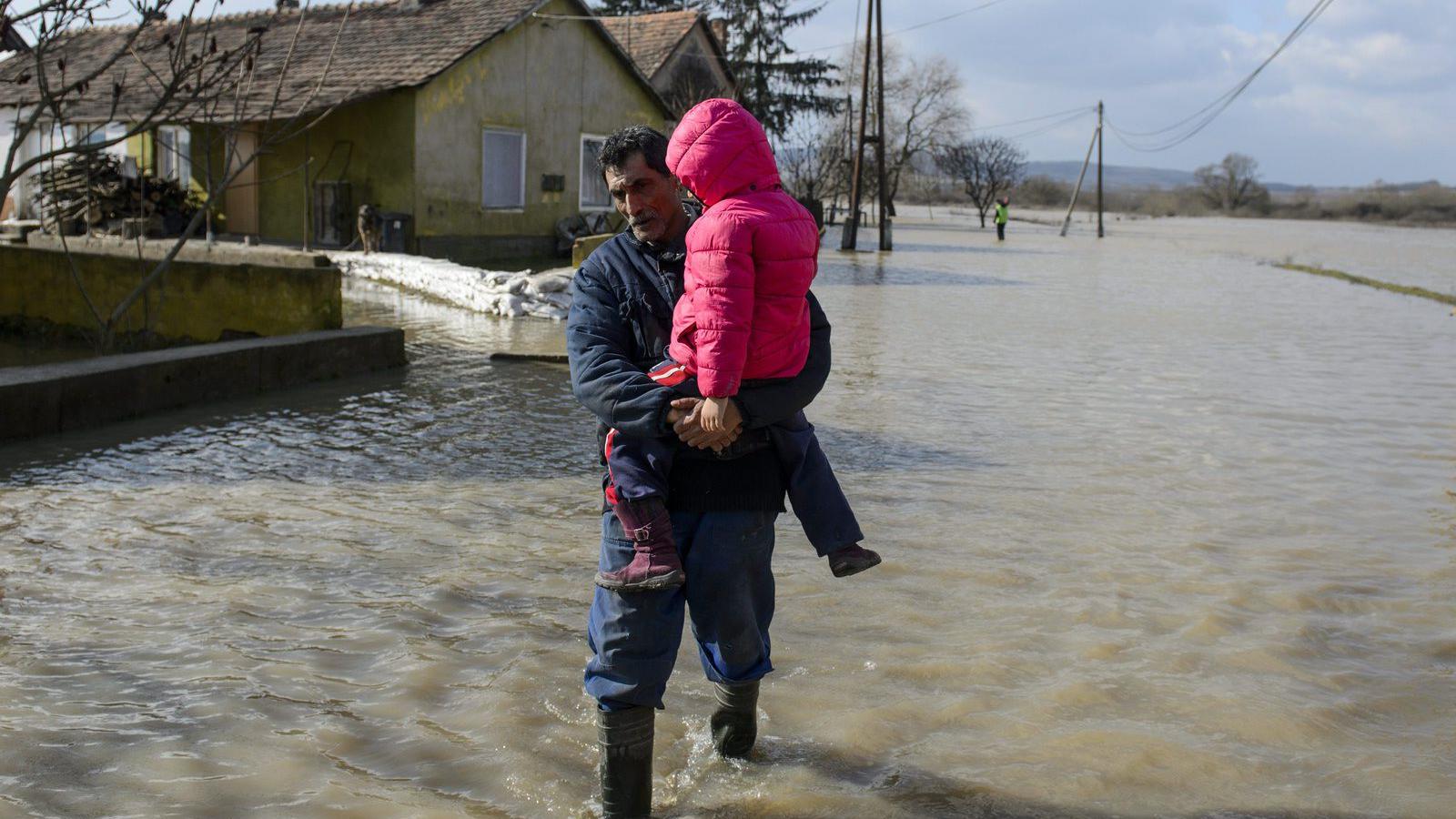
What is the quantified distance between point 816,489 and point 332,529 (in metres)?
3.17

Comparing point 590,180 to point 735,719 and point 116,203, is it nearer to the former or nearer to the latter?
point 116,203

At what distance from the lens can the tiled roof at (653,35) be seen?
34.2 metres

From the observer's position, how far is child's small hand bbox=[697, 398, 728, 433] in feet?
9.21

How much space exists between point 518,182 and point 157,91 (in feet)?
21.2

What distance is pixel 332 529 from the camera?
5.64 metres

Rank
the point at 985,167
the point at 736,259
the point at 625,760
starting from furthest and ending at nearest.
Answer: the point at 985,167
the point at 625,760
the point at 736,259

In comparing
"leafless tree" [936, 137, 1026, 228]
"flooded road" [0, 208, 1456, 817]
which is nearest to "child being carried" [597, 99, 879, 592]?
"flooded road" [0, 208, 1456, 817]

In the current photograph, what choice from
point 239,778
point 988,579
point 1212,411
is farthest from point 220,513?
point 1212,411

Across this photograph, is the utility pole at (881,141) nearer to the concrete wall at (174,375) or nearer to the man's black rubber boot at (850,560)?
the concrete wall at (174,375)

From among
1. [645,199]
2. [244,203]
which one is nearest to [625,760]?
[645,199]

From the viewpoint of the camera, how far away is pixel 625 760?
3.02 metres

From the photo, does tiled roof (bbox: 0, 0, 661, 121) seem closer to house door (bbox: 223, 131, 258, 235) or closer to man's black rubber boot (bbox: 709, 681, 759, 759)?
house door (bbox: 223, 131, 258, 235)

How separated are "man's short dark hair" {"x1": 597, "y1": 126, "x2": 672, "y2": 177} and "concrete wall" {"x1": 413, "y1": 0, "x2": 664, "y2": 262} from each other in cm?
1904

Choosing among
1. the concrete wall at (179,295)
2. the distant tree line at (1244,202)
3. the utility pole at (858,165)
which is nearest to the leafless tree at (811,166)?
the utility pole at (858,165)
